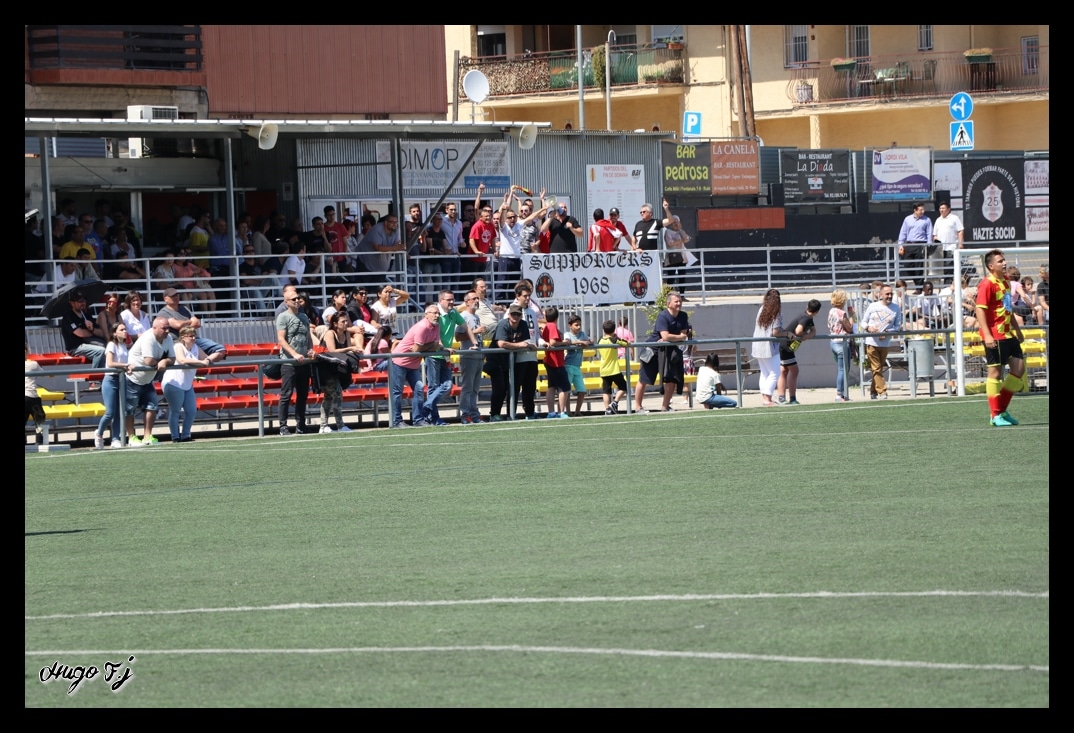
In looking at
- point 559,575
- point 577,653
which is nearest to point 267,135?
point 559,575

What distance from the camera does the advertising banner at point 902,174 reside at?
1673 inches

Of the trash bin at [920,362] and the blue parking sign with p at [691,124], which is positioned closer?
the trash bin at [920,362]

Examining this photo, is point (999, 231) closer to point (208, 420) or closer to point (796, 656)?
point (208, 420)

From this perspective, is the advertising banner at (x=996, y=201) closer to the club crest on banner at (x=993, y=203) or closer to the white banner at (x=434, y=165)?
the club crest on banner at (x=993, y=203)

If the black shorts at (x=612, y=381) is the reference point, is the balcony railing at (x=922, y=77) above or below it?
above

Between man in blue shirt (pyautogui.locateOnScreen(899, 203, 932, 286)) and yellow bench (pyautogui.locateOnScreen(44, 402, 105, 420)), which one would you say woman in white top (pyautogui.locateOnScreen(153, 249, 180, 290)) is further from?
man in blue shirt (pyautogui.locateOnScreen(899, 203, 932, 286))

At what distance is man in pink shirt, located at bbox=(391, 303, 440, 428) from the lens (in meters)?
20.6

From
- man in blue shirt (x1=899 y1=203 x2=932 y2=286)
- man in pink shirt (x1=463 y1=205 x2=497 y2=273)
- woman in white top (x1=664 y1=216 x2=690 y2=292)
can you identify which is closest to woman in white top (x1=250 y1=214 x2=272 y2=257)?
man in pink shirt (x1=463 y1=205 x2=497 y2=273)

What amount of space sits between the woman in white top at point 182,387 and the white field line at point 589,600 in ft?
34.8

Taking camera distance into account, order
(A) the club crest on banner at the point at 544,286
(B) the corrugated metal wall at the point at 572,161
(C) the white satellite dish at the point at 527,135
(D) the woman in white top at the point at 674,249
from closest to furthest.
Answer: (C) the white satellite dish at the point at 527,135 → (A) the club crest on banner at the point at 544,286 → (D) the woman in white top at the point at 674,249 → (B) the corrugated metal wall at the point at 572,161

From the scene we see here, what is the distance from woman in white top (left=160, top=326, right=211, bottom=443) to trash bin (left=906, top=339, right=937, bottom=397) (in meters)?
9.30

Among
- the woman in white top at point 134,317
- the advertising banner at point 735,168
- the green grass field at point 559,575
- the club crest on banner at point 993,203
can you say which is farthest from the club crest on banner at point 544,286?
the club crest on banner at point 993,203

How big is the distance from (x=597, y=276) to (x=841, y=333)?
4.87 metres

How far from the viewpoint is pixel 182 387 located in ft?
64.8
